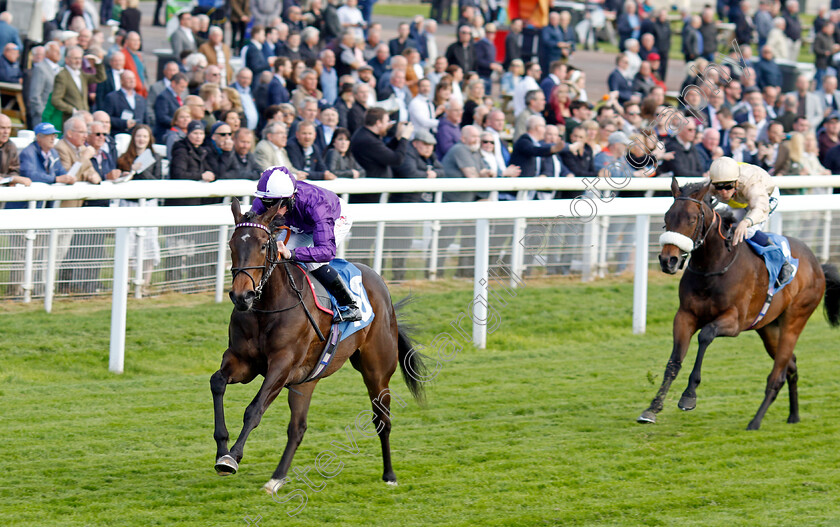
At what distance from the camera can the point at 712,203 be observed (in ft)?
20.8

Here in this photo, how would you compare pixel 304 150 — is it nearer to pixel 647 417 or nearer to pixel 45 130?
pixel 45 130

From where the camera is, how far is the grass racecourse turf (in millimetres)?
4914

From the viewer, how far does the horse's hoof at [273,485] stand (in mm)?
5008

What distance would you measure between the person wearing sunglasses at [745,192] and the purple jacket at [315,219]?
8.17 ft

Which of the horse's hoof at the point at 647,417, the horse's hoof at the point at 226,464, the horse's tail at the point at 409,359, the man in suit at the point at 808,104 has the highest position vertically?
the man in suit at the point at 808,104

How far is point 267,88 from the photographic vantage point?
11.3 m

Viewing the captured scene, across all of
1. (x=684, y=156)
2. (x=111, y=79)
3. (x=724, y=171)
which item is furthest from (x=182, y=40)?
(x=724, y=171)

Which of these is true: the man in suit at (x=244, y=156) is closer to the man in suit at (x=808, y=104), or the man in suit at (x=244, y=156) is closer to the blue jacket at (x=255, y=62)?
the blue jacket at (x=255, y=62)

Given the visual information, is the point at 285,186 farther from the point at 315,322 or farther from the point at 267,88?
the point at 267,88

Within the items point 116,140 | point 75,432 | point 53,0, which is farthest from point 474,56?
point 75,432

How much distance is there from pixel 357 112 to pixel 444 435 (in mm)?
5357

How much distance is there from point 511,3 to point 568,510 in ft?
43.5

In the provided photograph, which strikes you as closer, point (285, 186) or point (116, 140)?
point (285, 186)

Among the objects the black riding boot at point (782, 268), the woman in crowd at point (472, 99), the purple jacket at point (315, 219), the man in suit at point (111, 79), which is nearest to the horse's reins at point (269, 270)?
the purple jacket at point (315, 219)
